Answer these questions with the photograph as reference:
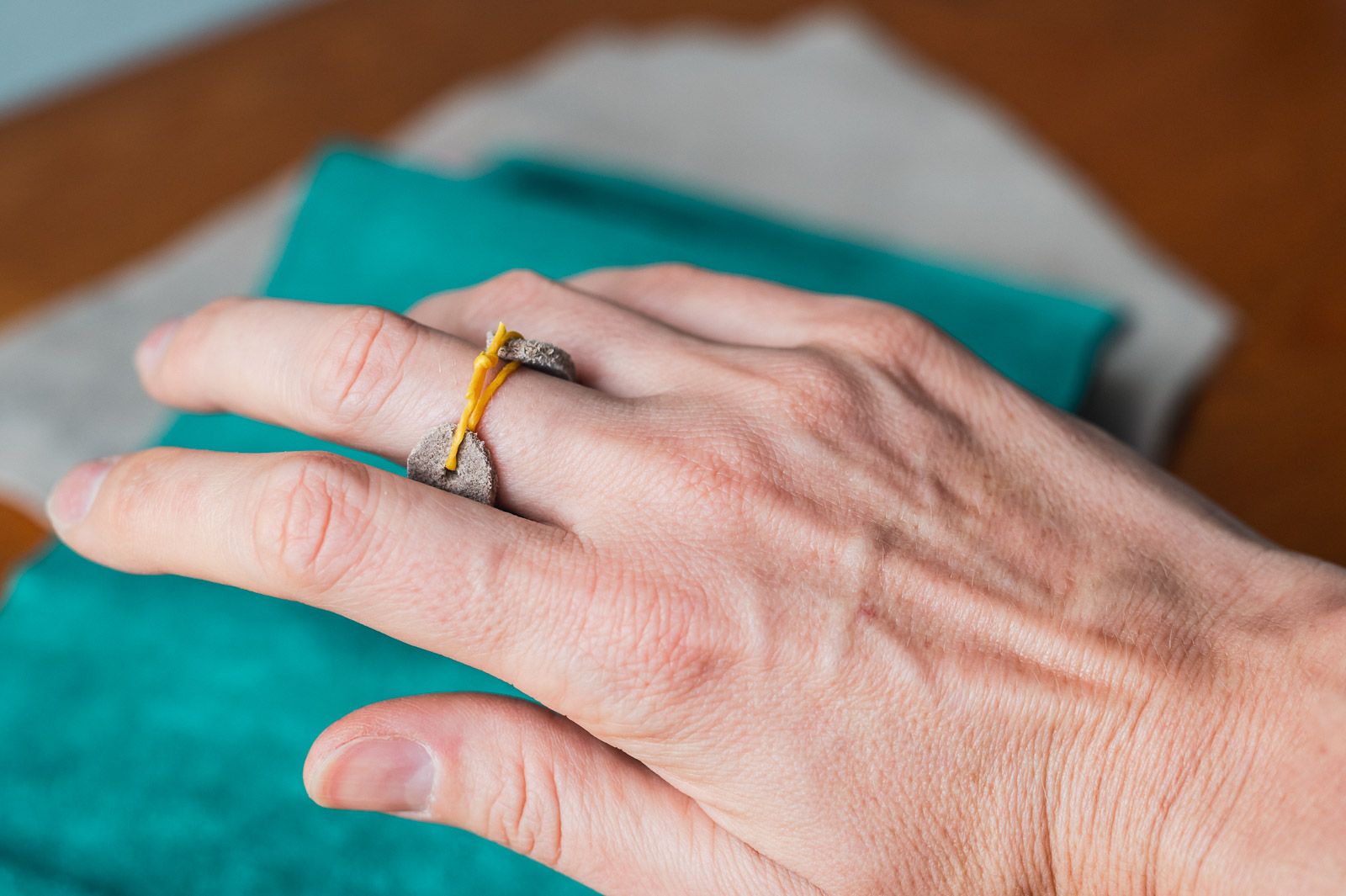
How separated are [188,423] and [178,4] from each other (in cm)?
162

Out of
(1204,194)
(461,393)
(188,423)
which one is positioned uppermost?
(1204,194)

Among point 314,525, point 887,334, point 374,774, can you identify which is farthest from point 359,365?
point 887,334

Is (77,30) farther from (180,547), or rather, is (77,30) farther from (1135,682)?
(1135,682)

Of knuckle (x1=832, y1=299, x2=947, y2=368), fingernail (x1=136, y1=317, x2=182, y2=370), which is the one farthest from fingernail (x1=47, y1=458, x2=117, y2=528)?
knuckle (x1=832, y1=299, x2=947, y2=368)

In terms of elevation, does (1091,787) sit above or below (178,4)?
below

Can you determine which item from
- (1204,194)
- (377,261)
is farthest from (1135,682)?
(1204,194)

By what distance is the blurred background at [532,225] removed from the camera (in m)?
0.73

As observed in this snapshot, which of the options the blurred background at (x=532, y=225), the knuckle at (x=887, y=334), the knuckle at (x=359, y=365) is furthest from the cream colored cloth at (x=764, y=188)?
the knuckle at (x=359, y=365)

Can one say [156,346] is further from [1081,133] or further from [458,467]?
[1081,133]

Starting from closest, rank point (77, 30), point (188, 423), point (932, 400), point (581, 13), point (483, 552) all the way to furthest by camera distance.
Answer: point (483, 552)
point (932, 400)
point (188, 423)
point (581, 13)
point (77, 30)

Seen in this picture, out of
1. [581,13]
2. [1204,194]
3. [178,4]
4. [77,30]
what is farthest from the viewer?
[178,4]

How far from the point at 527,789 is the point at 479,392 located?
0.73ft

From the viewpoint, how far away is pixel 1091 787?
558 millimetres

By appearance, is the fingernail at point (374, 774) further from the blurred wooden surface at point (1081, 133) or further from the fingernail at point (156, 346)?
the blurred wooden surface at point (1081, 133)
